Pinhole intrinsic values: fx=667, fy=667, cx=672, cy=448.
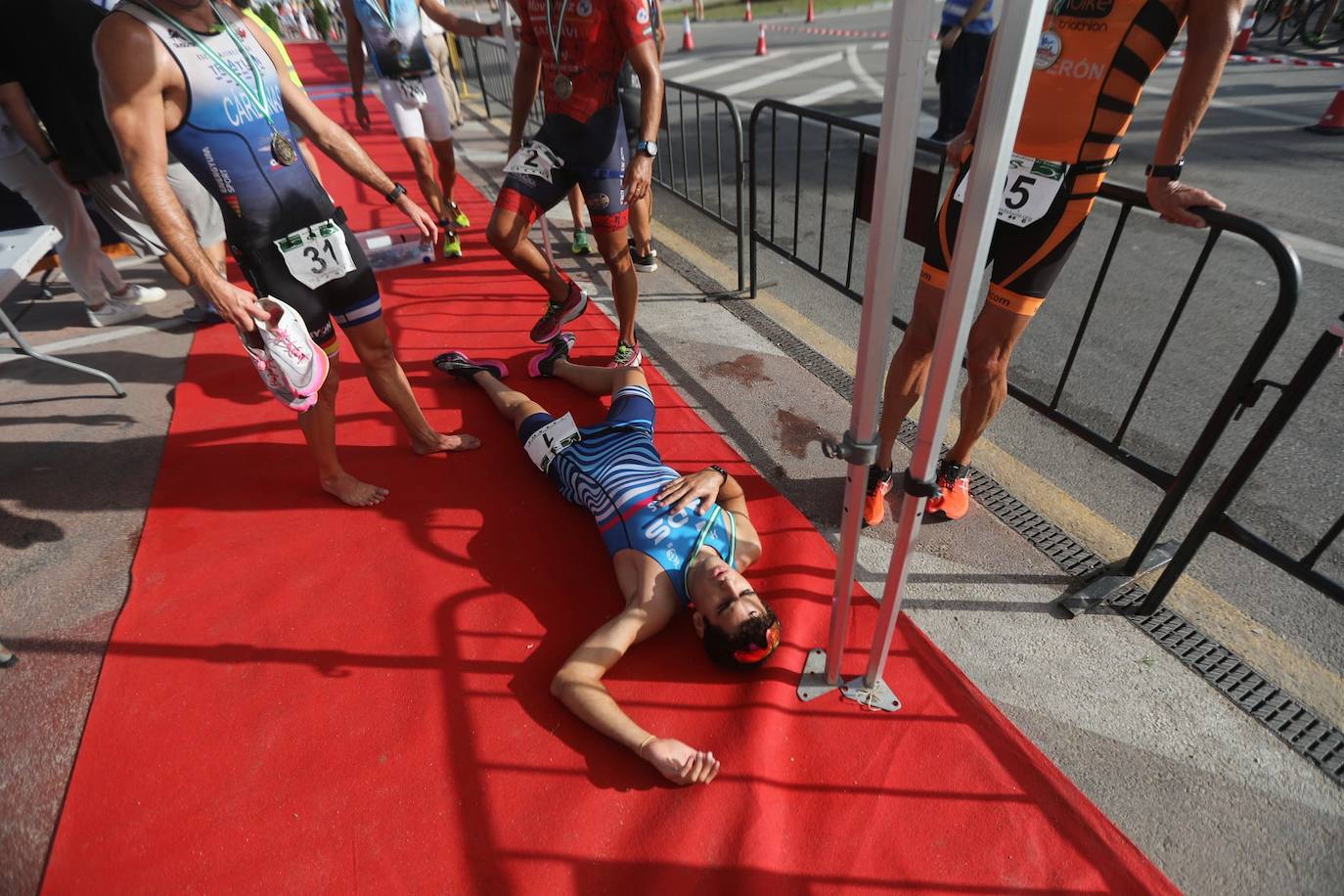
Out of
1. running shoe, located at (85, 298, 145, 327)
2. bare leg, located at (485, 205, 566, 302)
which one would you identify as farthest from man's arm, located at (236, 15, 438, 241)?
running shoe, located at (85, 298, 145, 327)

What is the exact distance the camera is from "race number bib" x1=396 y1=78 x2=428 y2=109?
5125 millimetres

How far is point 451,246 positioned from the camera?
554 cm

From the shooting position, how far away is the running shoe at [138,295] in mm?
5090

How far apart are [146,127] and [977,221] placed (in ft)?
7.98

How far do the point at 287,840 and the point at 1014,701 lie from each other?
2.28m

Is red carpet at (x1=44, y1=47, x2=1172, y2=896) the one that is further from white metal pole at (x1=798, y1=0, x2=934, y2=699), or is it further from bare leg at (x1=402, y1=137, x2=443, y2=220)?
bare leg at (x1=402, y1=137, x2=443, y2=220)

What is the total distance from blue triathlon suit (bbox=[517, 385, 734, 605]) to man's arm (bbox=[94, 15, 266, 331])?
52.5 inches

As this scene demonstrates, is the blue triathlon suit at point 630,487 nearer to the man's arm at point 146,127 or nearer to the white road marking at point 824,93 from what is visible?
the man's arm at point 146,127

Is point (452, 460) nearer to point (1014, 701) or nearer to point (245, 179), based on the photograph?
point (245, 179)

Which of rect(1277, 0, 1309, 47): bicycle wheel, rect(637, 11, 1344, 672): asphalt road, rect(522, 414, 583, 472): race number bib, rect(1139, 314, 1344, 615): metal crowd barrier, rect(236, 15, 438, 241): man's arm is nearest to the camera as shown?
rect(1139, 314, 1344, 615): metal crowd barrier

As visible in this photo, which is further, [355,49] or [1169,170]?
[355,49]

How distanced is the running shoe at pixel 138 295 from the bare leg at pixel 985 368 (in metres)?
5.82

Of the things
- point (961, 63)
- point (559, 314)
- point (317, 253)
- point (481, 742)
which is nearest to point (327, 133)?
point (317, 253)

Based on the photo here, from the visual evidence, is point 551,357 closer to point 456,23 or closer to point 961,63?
point 456,23
